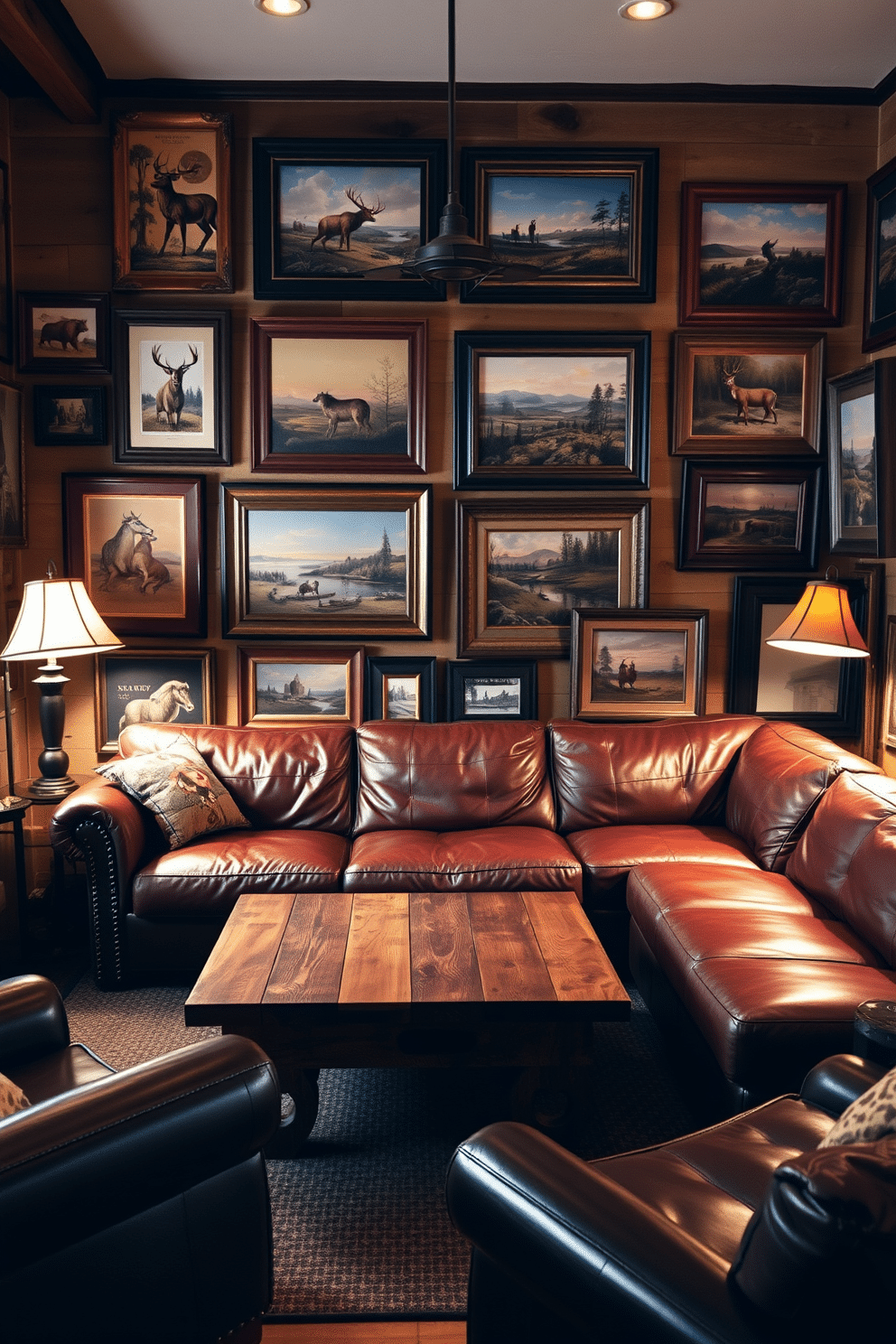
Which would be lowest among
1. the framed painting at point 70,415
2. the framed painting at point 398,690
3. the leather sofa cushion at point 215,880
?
the leather sofa cushion at point 215,880

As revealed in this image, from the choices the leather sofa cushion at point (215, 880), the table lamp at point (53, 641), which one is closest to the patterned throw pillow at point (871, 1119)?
the leather sofa cushion at point (215, 880)

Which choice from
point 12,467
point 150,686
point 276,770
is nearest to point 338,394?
point 12,467

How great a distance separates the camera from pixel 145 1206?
1.43 metres

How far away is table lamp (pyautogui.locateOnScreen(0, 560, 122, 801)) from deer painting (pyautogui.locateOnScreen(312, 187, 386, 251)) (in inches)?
69.0

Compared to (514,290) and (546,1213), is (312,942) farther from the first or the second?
(514,290)

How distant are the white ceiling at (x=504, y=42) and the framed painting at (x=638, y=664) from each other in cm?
213

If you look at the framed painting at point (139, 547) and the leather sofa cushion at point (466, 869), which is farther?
the framed painting at point (139, 547)

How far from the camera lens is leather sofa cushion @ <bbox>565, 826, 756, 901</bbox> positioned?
3.33m

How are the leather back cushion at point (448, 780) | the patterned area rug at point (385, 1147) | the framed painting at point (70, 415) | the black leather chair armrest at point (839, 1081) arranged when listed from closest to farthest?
the black leather chair armrest at point (839, 1081) < the patterned area rug at point (385, 1147) < the leather back cushion at point (448, 780) < the framed painting at point (70, 415)

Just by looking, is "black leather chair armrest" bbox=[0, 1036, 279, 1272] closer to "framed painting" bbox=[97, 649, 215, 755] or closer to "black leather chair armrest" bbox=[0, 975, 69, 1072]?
"black leather chair armrest" bbox=[0, 975, 69, 1072]

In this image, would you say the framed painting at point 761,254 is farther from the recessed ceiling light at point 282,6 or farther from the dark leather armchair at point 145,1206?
the dark leather armchair at point 145,1206

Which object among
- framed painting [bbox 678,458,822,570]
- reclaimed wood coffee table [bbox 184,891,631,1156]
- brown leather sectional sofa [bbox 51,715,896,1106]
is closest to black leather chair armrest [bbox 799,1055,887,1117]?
brown leather sectional sofa [bbox 51,715,896,1106]

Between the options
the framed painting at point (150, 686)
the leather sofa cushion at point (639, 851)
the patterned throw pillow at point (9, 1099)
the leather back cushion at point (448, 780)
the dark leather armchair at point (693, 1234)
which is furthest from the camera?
the framed painting at point (150, 686)

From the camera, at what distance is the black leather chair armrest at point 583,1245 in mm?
1193
